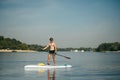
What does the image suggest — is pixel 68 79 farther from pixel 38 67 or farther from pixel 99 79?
pixel 38 67

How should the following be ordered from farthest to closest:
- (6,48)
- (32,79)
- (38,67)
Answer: (6,48) → (38,67) → (32,79)

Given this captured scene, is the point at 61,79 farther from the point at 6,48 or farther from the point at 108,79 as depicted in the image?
the point at 6,48

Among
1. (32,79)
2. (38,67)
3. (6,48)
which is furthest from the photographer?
(6,48)

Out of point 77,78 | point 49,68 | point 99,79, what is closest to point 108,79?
point 99,79

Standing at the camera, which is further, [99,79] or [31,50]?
[31,50]

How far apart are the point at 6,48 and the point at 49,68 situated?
16538 cm

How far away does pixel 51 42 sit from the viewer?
25641 millimetres

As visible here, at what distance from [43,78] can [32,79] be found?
868 millimetres

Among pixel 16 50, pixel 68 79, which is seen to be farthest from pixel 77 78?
pixel 16 50

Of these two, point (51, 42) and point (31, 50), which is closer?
point (51, 42)

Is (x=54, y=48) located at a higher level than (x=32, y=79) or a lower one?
higher

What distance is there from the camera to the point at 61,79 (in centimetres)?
1703

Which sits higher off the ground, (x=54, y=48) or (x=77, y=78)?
(x=54, y=48)

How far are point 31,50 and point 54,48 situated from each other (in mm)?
171177
